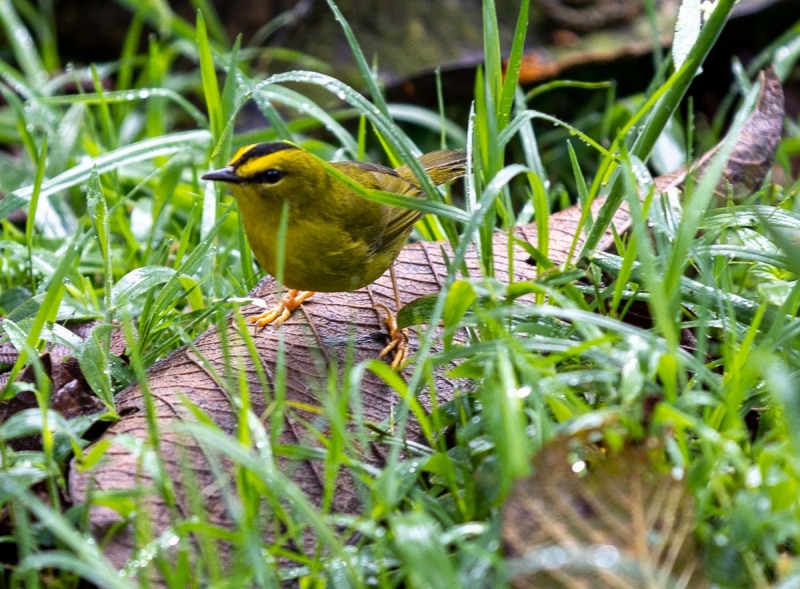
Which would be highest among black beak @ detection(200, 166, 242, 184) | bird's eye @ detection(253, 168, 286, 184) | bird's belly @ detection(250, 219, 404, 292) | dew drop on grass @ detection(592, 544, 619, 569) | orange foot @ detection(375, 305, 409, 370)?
black beak @ detection(200, 166, 242, 184)

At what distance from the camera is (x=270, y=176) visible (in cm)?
317

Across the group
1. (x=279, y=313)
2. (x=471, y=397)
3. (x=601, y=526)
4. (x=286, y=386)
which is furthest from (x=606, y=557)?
(x=279, y=313)

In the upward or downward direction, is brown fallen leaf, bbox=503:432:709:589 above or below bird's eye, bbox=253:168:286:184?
below

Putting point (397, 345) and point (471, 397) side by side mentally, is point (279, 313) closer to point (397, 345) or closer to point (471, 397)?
point (397, 345)

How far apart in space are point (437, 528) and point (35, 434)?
1.05m

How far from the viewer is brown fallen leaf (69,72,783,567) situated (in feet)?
6.95

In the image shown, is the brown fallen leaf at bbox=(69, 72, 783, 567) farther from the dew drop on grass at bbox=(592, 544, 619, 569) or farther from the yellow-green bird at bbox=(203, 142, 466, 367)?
the dew drop on grass at bbox=(592, 544, 619, 569)

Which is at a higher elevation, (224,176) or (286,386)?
(224,176)

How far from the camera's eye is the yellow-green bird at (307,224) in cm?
308

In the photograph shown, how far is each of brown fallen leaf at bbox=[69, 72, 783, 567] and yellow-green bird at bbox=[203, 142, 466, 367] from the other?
8 cm

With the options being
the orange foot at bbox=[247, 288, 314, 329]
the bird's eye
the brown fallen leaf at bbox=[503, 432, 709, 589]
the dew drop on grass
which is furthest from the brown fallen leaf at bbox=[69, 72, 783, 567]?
the dew drop on grass

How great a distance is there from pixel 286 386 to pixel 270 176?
891 millimetres

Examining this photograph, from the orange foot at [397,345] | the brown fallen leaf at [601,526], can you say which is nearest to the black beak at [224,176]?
the orange foot at [397,345]

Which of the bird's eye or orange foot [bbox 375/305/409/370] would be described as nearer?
orange foot [bbox 375/305/409/370]
